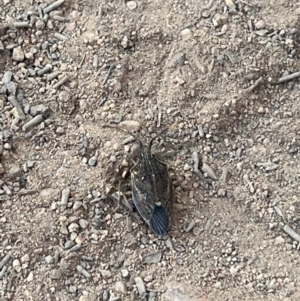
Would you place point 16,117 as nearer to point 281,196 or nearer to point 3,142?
Result: point 3,142

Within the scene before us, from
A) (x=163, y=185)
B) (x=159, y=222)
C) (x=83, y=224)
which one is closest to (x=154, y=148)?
(x=163, y=185)

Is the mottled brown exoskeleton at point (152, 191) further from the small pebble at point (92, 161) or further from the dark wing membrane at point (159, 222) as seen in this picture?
the small pebble at point (92, 161)

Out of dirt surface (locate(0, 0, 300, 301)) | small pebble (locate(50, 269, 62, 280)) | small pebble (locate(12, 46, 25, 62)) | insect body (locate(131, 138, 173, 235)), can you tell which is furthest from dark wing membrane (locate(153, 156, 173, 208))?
small pebble (locate(12, 46, 25, 62))

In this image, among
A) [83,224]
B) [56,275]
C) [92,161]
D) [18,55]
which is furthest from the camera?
[18,55]

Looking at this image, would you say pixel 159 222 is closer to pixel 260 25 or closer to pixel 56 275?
pixel 56 275

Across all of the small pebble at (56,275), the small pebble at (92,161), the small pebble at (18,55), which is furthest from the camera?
the small pebble at (18,55)

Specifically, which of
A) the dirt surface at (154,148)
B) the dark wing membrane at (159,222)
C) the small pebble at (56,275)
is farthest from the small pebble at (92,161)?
the small pebble at (56,275)

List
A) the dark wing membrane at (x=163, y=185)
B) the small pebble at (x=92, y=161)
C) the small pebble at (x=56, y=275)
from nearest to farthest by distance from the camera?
the small pebble at (x=56, y=275), the dark wing membrane at (x=163, y=185), the small pebble at (x=92, y=161)

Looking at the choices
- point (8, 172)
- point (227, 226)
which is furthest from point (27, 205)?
point (227, 226)
